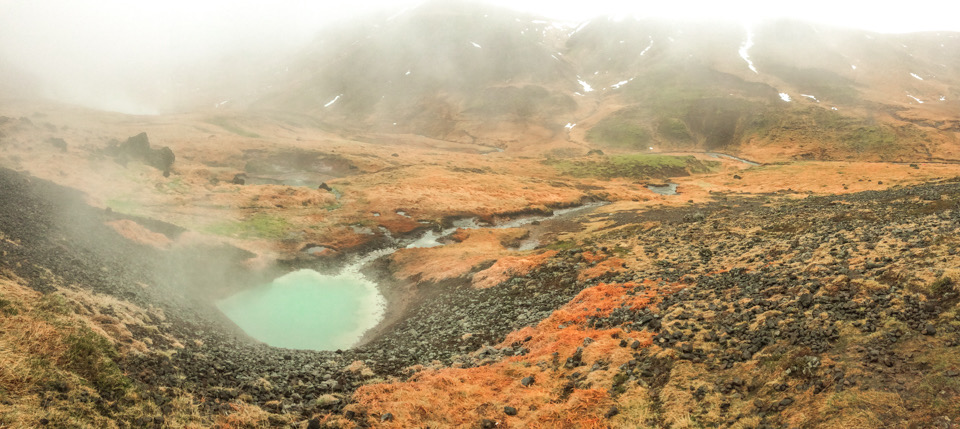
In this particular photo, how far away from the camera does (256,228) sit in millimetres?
60438

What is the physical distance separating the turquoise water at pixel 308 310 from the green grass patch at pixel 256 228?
1145 cm

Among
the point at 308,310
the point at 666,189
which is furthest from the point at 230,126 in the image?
the point at 666,189

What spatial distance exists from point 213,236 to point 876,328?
5991cm

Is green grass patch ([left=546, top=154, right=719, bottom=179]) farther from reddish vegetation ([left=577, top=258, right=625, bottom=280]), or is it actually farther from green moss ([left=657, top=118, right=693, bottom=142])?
reddish vegetation ([left=577, top=258, right=625, bottom=280])

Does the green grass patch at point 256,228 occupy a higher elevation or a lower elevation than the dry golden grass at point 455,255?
higher

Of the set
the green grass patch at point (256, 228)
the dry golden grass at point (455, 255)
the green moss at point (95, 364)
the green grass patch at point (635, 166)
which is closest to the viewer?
the green moss at point (95, 364)

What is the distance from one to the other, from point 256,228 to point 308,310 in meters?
24.5

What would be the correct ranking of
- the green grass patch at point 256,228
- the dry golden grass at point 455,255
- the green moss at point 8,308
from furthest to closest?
1. the green grass patch at point 256,228
2. the dry golden grass at point 455,255
3. the green moss at point 8,308

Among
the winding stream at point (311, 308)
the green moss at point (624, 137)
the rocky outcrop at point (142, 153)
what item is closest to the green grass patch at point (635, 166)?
the green moss at point (624, 137)

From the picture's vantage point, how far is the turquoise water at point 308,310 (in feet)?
119

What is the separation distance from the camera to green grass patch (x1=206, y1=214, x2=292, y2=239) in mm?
57594

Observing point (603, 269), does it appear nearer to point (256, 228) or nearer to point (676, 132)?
point (256, 228)

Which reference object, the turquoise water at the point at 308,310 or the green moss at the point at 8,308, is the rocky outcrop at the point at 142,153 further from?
the green moss at the point at 8,308

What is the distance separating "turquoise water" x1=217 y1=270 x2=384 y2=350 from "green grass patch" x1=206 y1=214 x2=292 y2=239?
11.4 m
